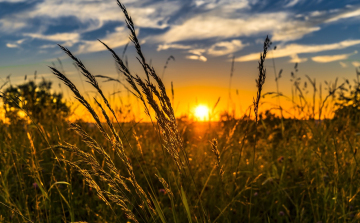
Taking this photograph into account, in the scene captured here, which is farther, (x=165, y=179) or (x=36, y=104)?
(x=36, y=104)

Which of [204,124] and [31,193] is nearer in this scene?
[31,193]

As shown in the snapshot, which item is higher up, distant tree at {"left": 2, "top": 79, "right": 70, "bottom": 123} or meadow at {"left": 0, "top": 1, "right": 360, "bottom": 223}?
distant tree at {"left": 2, "top": 79, "right": 70, "bottom": 123}

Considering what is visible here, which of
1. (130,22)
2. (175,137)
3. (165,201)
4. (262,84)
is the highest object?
(130,22)

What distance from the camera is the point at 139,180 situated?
139 inches

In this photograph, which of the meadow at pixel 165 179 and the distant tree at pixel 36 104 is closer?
the meadow at pixel 165 179

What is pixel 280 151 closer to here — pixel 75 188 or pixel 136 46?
pixel 75 188

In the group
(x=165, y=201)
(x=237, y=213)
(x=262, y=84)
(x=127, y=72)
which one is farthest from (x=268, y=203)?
(x=127, y=72)

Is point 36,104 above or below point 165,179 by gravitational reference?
above

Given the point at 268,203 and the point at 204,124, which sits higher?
the point at 204,124

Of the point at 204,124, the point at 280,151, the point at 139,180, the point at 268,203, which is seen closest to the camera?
the point at 268,203

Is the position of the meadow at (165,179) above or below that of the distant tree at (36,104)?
below

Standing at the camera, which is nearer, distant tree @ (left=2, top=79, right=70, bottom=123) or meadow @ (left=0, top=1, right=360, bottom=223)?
meadow @ (left=0, top=1, right=360, bottom=223)

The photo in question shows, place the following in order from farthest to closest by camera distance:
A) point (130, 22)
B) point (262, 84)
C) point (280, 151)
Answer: point (280, 151)
point (262, 84)
point (130, 22)

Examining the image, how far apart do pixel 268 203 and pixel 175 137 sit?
6.85 feet
